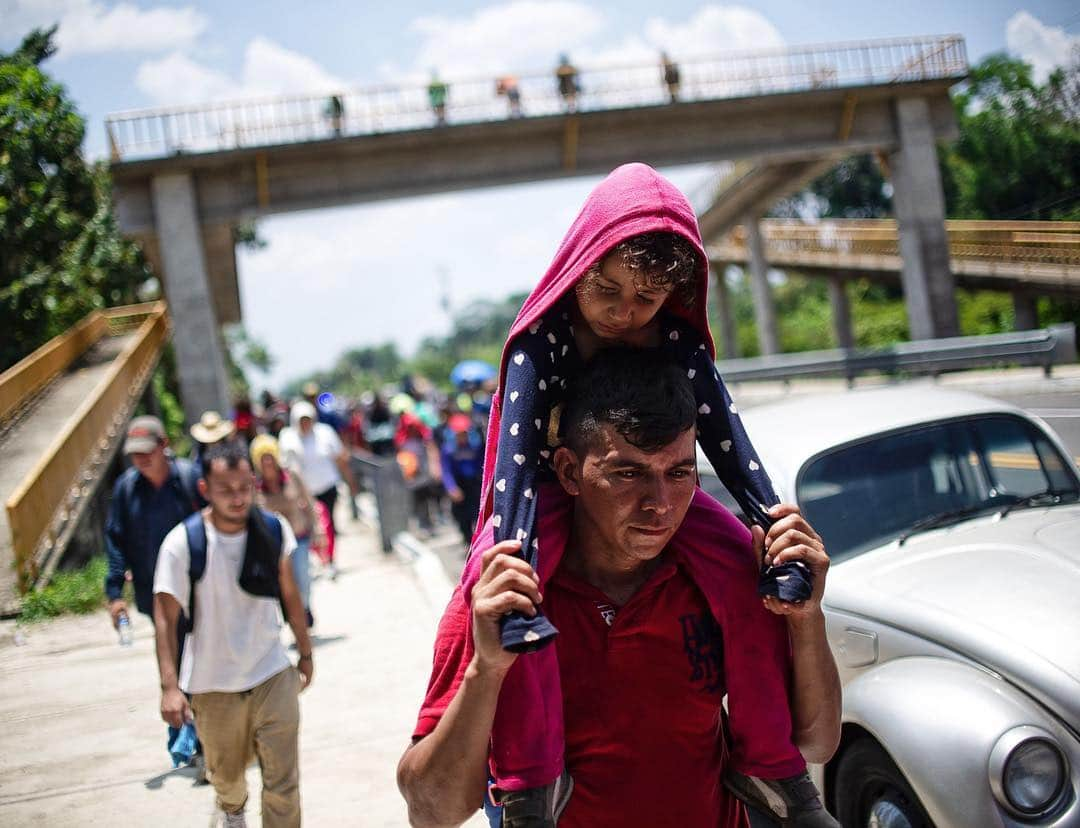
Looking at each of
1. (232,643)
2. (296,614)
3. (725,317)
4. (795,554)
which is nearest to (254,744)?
(232,643)

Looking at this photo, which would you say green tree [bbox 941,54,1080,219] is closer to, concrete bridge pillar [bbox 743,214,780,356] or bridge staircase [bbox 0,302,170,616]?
bridge staircase [bbox 0,302,170,616]

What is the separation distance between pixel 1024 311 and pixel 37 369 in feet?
16.6

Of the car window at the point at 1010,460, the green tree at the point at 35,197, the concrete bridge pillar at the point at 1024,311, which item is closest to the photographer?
the green tree at the point at 35,197

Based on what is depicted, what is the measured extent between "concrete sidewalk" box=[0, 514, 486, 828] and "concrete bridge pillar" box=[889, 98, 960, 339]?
15.2m

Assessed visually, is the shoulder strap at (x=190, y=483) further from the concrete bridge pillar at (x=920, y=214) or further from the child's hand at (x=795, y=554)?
the concrete bridge pillar at (x=920, y=214)

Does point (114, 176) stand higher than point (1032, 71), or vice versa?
point (114, 176)

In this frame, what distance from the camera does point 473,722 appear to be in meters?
1.75

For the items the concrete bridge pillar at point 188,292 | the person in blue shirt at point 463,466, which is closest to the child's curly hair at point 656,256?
the person in blue shirt at point 463,466

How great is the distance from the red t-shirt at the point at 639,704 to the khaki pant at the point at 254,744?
2501 mm

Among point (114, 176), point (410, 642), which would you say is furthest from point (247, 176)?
point (410, 642)

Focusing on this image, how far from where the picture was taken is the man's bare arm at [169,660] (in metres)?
4.08

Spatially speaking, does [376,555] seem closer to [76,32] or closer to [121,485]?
[121,485]

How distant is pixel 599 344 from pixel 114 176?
72.0 feet

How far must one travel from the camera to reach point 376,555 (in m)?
13.4
